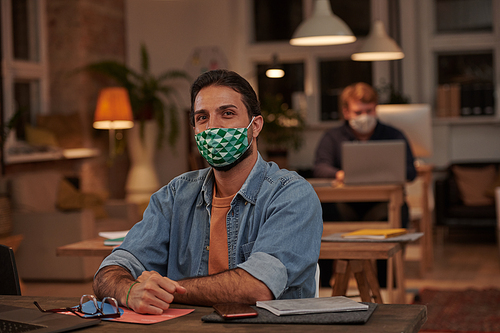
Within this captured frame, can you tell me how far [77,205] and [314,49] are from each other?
3752 millimetres

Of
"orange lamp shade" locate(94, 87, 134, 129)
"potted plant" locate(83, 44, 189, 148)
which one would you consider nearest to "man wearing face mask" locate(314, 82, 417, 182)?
"orange lamp shade" locate(94, 87, 134, 129)

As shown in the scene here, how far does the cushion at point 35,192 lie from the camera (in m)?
5.32

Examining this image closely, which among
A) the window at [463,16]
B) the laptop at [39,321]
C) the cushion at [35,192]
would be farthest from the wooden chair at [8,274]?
the window at [463,16]

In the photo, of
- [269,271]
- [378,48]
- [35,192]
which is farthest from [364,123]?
[269,271]

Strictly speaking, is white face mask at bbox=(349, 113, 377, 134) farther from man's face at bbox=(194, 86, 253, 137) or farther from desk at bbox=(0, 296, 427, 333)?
desk at bbox=(0, 296, 427, 333)

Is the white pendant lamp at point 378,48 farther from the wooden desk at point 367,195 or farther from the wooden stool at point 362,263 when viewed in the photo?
the wooden stool at point 362,263

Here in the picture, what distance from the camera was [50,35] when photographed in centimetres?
691

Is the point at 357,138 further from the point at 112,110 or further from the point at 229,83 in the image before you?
the point at 112,110

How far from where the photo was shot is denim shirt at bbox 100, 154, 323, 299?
1633 millimetres

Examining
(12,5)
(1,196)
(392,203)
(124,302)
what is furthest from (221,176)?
(12,5)

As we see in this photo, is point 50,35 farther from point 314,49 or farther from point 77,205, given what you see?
point 314,49

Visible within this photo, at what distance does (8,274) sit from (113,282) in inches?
12.9

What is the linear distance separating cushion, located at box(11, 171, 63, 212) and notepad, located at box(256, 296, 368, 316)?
436 centimetres

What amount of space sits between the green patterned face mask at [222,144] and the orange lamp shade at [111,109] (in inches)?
192
